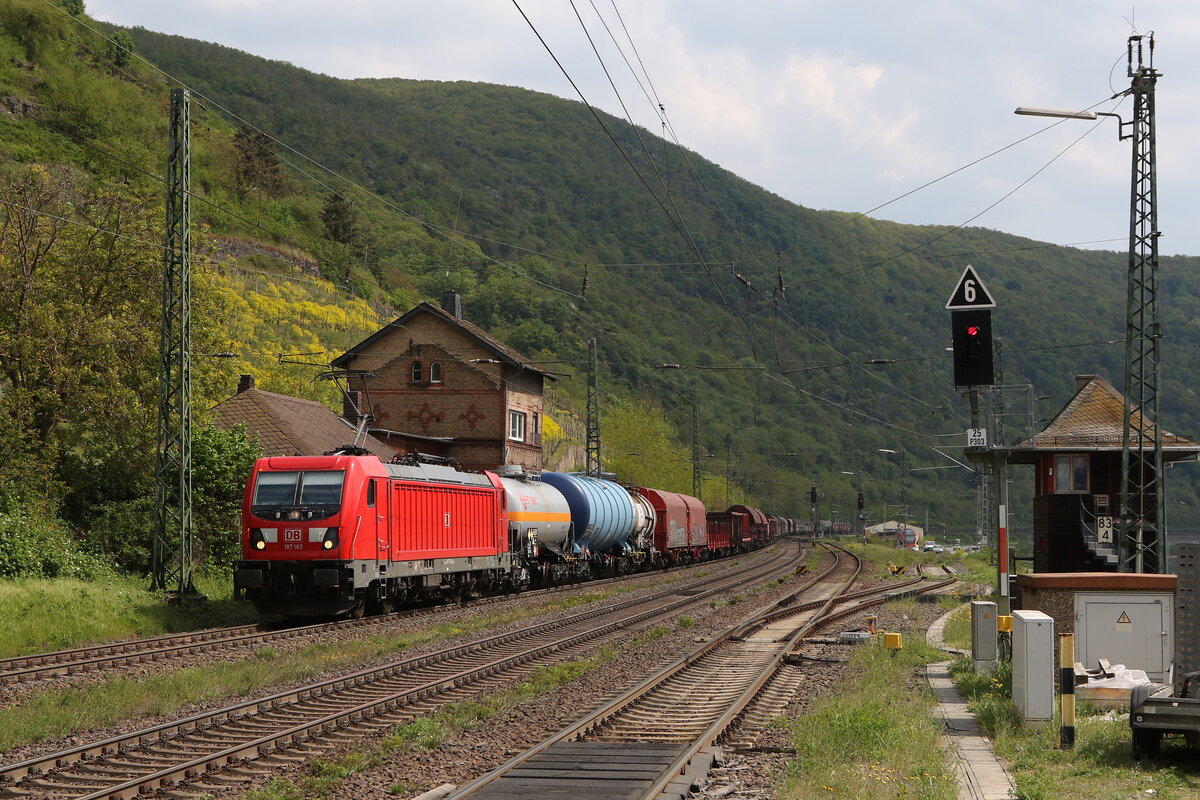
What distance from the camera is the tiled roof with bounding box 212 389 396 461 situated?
36438mm

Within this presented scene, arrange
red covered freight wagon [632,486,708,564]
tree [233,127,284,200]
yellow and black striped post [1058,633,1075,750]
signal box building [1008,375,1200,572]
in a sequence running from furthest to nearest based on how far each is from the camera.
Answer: tree [233,127,284,200]
red covered freight wagon [632,486,708,564]
signal box building [1008,375,1200,572]
yellow and black striped post [1058,633,1075,750]

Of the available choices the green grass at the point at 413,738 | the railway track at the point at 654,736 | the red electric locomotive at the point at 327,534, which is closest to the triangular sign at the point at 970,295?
the railway track at the point at 654,736

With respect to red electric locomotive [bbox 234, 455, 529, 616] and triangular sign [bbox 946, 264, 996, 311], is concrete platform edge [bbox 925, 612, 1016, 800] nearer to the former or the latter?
triangular sign [bbox 946, 264, 996, 311]

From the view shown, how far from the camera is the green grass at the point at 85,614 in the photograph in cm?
1909

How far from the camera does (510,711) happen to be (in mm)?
13188

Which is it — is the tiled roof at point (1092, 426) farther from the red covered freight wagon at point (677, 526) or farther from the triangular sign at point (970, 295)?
the red covered freight wagon at point (677, 526)

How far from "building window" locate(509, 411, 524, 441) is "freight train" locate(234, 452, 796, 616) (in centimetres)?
1517

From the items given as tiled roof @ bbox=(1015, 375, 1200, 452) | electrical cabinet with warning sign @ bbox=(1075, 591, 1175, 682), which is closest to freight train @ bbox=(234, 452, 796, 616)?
electrical cabinet with warning sign @ bbox=(1075, 591, 1175, 682)

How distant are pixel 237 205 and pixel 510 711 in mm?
85773

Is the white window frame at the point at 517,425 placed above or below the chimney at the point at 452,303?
below

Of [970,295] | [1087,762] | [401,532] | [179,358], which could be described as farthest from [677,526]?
[1087,762]

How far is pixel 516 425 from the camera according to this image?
2264 inches

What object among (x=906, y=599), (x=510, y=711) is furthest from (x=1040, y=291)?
(x=510, y=711)

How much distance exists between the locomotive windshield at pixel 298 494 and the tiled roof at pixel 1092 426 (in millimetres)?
21595
